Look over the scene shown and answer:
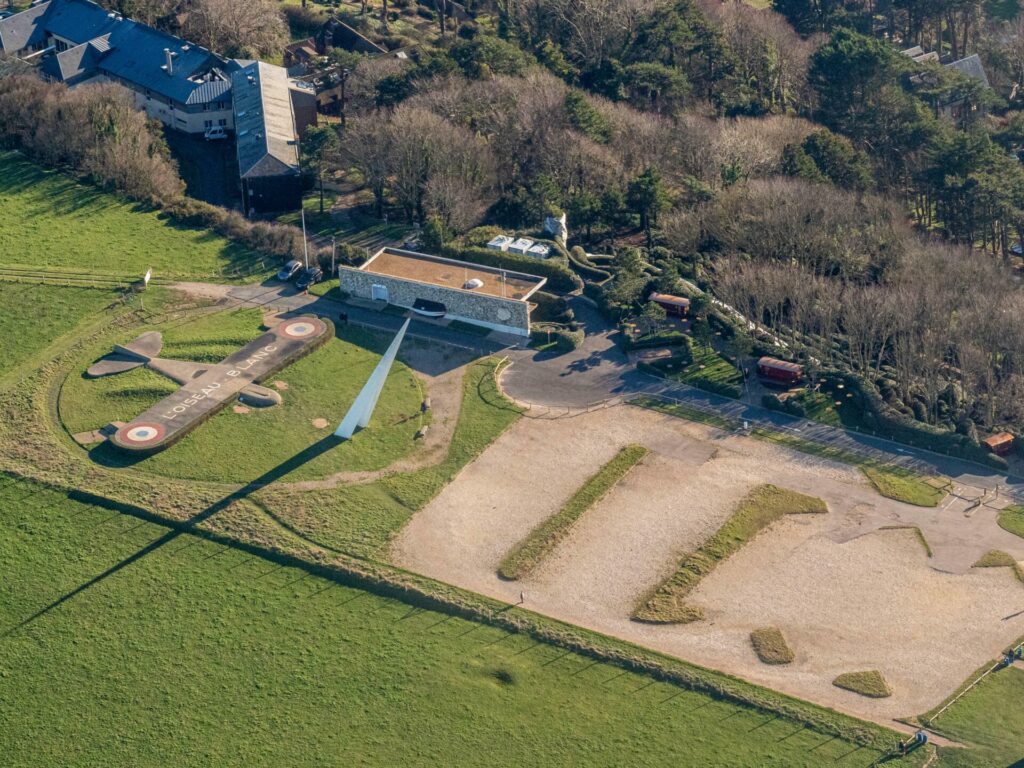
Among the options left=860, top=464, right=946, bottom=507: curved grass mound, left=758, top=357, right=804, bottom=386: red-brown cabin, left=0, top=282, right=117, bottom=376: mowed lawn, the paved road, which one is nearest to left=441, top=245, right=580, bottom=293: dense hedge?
the paved road

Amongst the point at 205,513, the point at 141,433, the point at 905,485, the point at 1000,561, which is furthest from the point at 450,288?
the point at 1000,561

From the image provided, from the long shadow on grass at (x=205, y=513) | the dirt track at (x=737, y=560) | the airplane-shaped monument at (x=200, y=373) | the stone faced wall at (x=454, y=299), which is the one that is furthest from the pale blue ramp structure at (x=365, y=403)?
the stone faced wall at (x=454, y=299)

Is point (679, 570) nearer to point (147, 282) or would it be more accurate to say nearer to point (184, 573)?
point (184, 573)

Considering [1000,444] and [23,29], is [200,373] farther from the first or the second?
[23,29]

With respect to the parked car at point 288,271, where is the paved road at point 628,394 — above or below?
below

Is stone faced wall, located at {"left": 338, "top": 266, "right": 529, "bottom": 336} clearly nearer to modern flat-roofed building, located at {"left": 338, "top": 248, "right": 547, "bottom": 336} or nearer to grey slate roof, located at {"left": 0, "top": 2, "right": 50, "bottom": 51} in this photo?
modern flat-roofed building, located at {"left": 338, "top": 248, "right": 547, "bottom": 336}

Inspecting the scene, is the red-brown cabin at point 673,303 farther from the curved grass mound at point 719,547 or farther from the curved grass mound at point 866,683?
the curved grass mound at point 866,683
